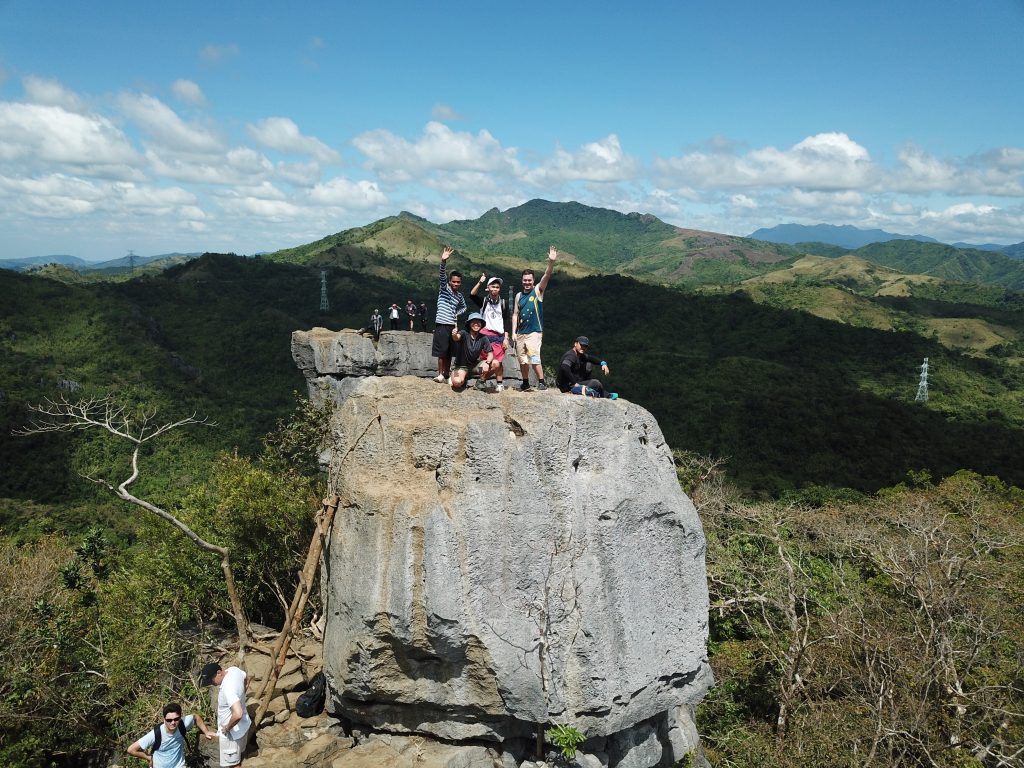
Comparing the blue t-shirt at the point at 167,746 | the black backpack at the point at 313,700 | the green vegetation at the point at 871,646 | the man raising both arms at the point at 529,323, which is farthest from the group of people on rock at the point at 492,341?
the green vegetation at the point at 871,646

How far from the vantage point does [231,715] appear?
8102mm

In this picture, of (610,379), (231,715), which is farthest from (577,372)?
(610,379)

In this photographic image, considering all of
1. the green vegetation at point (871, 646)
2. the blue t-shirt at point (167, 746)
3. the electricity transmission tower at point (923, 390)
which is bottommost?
the electricity transmission tower at point (923, 390)

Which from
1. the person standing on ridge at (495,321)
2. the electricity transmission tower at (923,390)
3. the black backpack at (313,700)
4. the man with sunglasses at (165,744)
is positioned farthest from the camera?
the electricity transmission tower at (923,390)

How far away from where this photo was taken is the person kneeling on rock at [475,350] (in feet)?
34.1

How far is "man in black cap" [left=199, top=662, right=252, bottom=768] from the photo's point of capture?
8117mm

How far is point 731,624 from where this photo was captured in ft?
67.6

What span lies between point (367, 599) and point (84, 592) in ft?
52.0

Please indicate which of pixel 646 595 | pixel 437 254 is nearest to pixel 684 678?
pixel 646 595

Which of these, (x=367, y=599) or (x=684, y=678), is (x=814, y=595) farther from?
(x=367, y=599)

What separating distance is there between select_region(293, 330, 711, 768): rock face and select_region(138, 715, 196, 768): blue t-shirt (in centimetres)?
211

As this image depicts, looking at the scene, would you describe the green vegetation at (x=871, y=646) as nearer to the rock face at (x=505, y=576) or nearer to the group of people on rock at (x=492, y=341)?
the rock face at (x=505, y=576)

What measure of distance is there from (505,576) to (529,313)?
4552 millimetres

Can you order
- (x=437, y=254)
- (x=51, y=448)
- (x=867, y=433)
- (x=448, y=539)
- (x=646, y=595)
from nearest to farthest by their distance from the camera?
(x=448, y=539) < (x=646, y=595) < (x=51, y=448) < (x=867, y=433) < (x=437, y=254)
